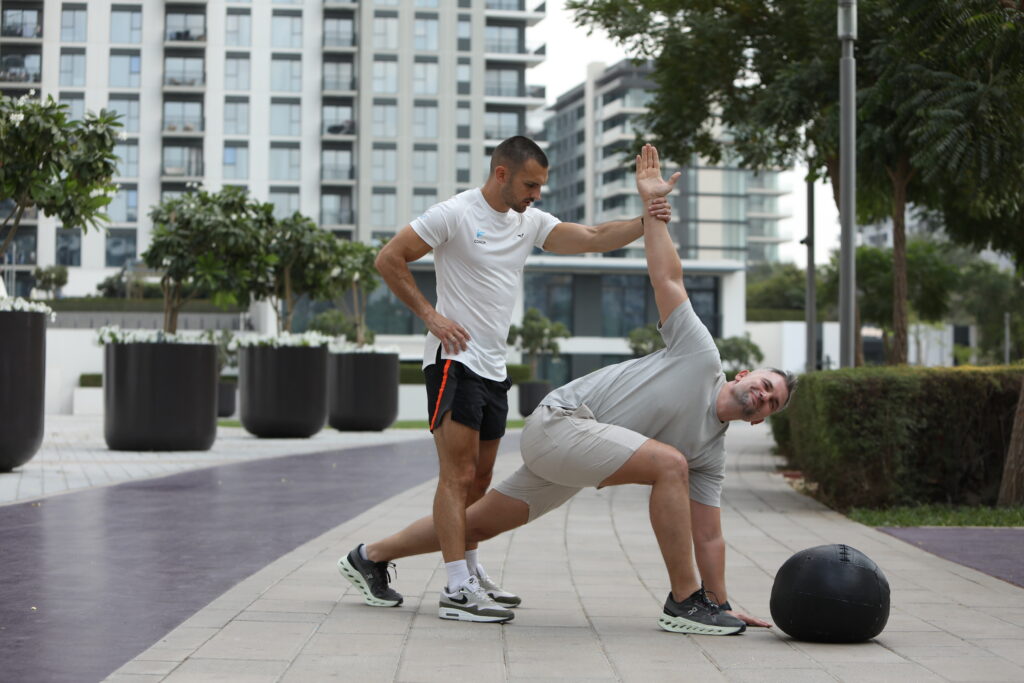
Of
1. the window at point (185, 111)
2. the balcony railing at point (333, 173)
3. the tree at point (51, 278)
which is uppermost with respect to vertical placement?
the window at point (185, 111)

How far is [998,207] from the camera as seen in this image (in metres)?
14.2

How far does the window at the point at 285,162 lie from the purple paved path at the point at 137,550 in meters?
63.1

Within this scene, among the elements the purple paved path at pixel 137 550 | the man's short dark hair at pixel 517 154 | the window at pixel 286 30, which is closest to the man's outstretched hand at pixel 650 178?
the man's short dark hair at pixel 517 154

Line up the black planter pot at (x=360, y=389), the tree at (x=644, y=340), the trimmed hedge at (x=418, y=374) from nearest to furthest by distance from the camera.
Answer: the black planter pot at (x=360, y=389) → the trimmed hedge at (x=418, y=374) → the tree at (x=644, y=340)

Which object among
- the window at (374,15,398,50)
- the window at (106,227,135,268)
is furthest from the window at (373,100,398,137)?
the window at (106,227,135,268)

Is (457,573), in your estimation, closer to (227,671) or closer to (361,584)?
(361,584)

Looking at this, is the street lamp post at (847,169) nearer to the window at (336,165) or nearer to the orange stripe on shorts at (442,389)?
the orange stripe on shorts at (442,389)

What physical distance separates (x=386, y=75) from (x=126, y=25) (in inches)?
583

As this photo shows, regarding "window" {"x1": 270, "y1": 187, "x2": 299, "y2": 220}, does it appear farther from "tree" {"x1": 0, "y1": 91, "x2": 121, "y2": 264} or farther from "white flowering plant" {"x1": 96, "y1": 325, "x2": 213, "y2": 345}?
"tree" {"x1": 0, "y1": 91, "x2": 121, "y2": 264}

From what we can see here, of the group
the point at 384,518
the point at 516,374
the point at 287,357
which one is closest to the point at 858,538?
the point at 384,518

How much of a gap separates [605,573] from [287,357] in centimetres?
1534

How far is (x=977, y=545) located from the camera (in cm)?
831

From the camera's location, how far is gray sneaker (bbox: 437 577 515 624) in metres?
5.30

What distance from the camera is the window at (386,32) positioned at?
76312 mm
